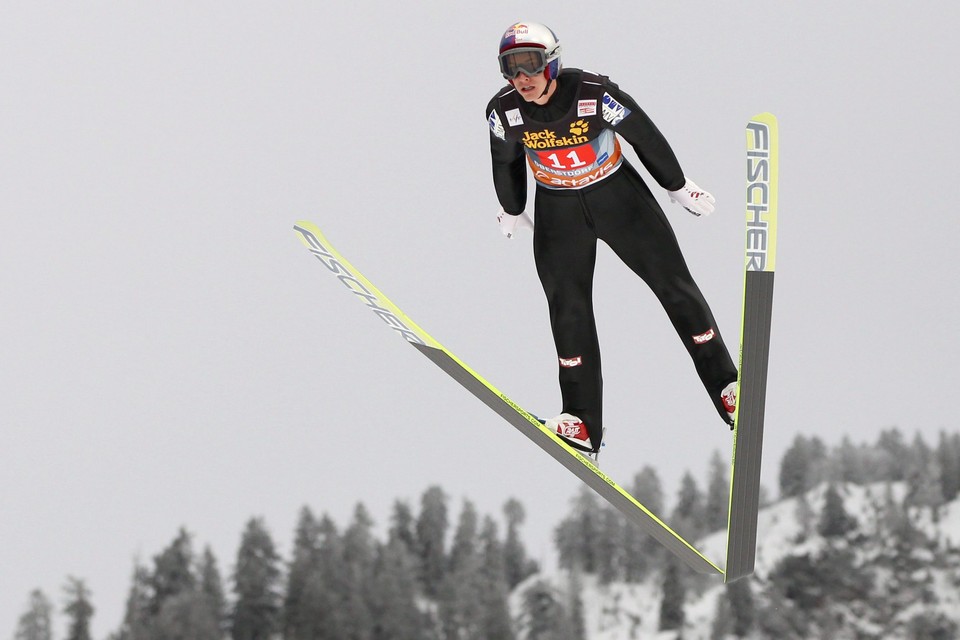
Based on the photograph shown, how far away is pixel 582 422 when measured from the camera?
9891 millimetres

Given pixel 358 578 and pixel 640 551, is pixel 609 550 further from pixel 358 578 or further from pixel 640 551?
pixel 358 578

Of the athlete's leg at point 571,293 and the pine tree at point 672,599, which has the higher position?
the pine tree at point 672,599

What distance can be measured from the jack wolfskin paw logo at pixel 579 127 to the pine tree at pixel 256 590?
63.3 m

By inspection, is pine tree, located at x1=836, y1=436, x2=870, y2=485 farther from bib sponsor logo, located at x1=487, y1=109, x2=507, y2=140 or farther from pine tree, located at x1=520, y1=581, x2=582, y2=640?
bib sponsor logo, located at x1=487, y1=109, x2=507, y2=140

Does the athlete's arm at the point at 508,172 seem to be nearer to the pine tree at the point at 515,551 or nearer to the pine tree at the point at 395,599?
the pine tree at the point at 395,599

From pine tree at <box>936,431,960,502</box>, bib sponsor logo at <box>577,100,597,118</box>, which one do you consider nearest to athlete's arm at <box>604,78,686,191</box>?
bib sponsor logo at <box>577,100,597,118</box>

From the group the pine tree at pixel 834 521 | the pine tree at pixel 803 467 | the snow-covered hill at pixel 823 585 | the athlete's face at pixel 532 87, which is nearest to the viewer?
the athlete's face at pixel 532 87

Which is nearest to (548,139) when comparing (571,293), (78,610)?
(571,293)

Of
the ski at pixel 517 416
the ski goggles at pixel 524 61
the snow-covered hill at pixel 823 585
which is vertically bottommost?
the ski at pixel 517 416

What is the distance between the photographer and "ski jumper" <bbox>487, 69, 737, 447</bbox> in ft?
29.2

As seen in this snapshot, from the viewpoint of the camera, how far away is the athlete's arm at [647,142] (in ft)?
29.0

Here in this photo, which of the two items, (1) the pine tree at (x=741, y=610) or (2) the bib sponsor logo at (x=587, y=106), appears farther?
(1) the pine tree at (x=741, y=610)

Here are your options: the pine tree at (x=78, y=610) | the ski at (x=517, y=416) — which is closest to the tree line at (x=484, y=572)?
the pine tree at (x=78, y=610)

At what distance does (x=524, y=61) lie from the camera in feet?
28.2
